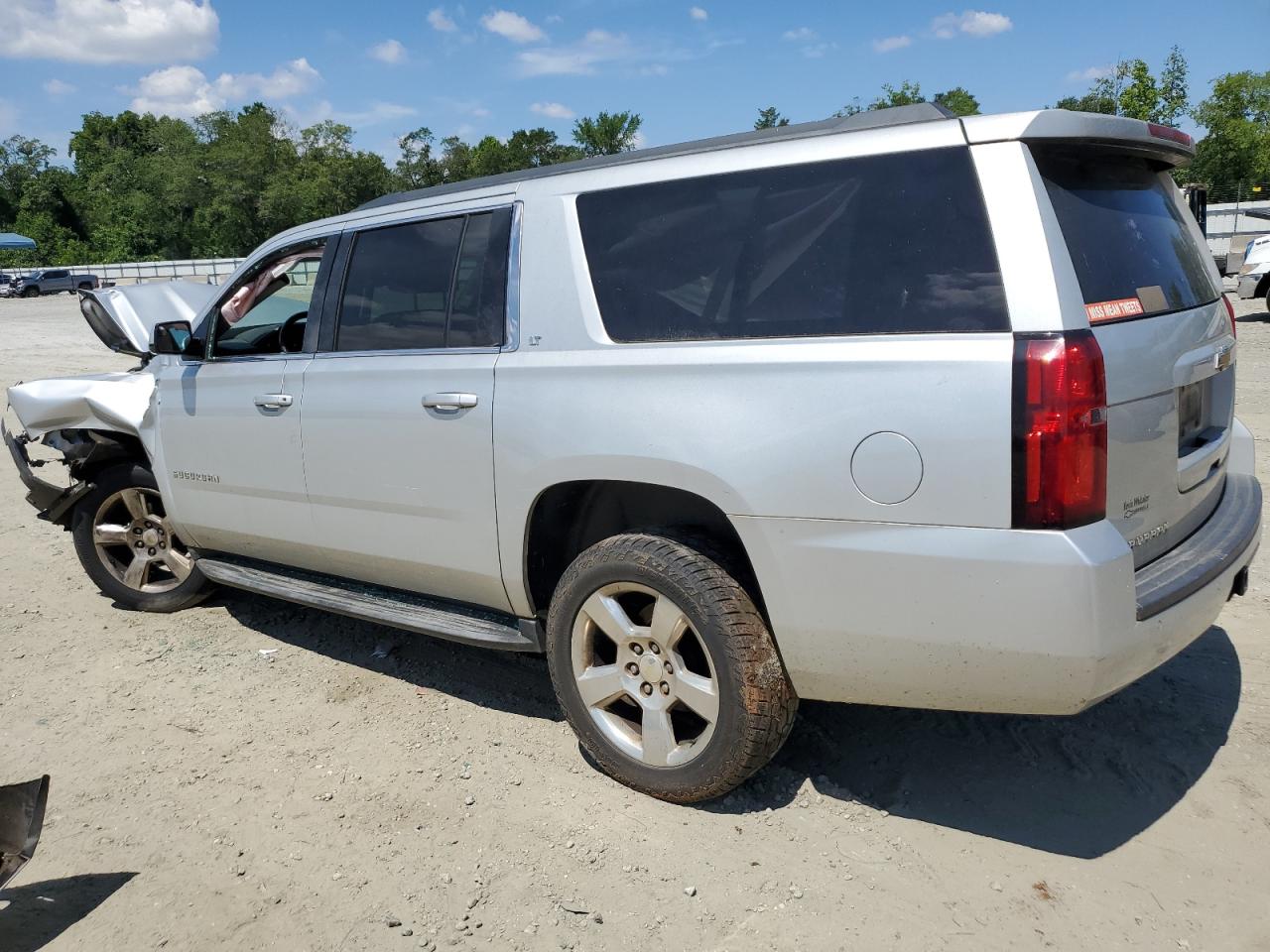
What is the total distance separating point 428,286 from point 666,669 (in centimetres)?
175

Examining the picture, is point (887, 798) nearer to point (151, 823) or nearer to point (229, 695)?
point (151, 823)

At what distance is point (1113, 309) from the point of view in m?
2.70

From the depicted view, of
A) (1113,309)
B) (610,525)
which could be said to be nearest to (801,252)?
(1113,309)

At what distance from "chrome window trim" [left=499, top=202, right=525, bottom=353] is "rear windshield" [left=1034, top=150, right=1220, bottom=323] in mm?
1725

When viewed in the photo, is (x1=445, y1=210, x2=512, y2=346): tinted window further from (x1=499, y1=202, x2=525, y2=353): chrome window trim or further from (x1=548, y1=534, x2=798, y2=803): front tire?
(x1=548, y1=534, x2=798, y2=803): front tire

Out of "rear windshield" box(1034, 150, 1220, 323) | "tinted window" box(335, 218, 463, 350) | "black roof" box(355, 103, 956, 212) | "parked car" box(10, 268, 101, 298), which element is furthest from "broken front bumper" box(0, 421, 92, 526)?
"parked car" box(10, 268, 101, 298)

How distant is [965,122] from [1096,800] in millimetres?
2126

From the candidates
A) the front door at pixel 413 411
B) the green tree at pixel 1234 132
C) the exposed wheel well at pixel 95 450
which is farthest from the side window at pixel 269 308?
the green tree at pixel 1234 132

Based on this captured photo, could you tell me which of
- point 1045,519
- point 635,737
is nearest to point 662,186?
point 1045,519

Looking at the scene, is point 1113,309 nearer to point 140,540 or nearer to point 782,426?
point 782,426

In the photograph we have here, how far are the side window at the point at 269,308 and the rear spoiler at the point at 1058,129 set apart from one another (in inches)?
115

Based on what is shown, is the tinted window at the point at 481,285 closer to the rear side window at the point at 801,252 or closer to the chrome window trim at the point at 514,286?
the chrome window trim at the point at 514,286

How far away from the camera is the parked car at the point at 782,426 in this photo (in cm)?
256

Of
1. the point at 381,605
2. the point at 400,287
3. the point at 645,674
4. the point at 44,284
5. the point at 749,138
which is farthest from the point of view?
the point at 44,284
